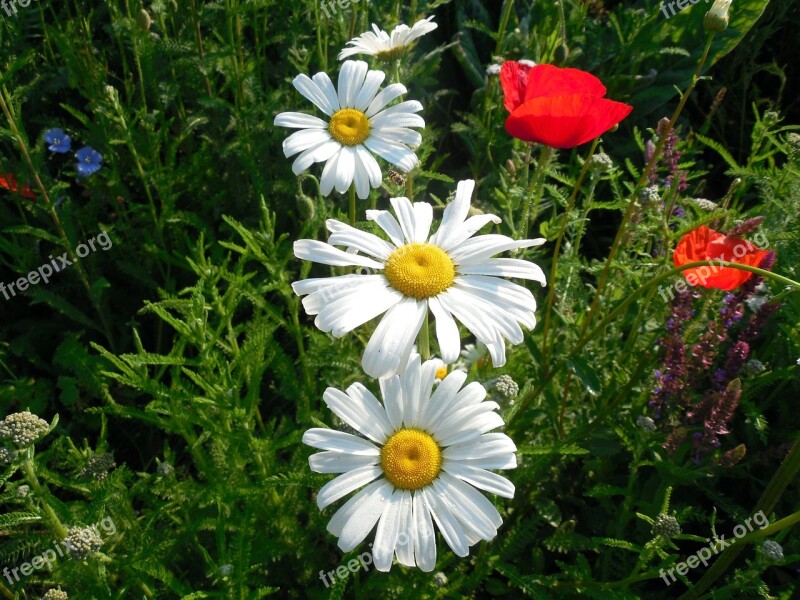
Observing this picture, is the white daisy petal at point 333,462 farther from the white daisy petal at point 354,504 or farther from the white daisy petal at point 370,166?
the white daisy petal at point 370,166

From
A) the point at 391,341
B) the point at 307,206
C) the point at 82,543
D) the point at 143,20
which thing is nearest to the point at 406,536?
the point at 391,341

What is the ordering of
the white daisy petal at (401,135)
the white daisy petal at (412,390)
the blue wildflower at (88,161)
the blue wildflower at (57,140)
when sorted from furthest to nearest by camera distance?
1. the blue wildflower at (57,140)
2. the blue wildflower at (88,161)
3. the white daisy petal at (401,135)
4. the white daisy petal at (412,390)

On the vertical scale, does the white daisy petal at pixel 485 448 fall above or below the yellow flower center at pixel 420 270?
below

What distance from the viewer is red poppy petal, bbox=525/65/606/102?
1.58 m

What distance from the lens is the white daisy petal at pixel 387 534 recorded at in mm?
1257

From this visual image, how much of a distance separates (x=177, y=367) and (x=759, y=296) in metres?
1.68

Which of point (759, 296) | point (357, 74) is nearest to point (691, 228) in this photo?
point (759, 296)

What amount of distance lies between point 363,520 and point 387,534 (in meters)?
0.05

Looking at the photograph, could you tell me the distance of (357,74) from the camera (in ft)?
6.28

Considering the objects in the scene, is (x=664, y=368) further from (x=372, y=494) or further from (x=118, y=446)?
(x=118, y=446)

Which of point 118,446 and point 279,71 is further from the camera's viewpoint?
→ point 279,71

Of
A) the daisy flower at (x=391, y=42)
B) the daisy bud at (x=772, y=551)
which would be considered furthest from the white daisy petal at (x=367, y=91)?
the daisy bud at (x=772, y=551)

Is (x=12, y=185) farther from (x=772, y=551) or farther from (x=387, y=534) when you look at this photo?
(x=772, y=551)

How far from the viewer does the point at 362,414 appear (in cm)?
136
